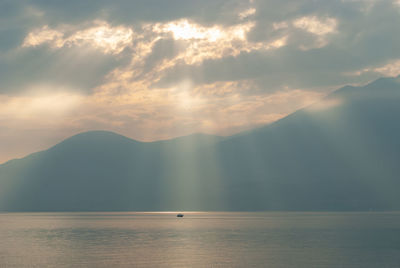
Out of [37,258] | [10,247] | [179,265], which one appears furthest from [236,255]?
[10,247]

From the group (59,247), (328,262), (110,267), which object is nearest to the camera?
(110,267)

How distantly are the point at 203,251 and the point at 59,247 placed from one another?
114 feet

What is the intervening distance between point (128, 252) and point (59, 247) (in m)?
21.7

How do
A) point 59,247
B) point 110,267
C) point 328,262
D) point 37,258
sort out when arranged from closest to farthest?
point 110,267, point 328,262, point 37,258, point 59,247

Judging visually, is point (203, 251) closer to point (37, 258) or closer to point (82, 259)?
point (82, 259)

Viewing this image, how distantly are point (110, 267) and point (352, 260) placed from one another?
42945mm

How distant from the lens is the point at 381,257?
97688mm

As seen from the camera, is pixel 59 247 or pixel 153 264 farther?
pixel 59 247

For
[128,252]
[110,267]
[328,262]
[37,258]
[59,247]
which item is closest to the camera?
[110,267]

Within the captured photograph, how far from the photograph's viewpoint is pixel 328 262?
89250 mm

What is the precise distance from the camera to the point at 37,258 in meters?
96.4

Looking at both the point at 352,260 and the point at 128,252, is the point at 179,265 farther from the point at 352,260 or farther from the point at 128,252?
the point at 352,260

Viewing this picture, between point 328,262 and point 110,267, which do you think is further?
point 328,262

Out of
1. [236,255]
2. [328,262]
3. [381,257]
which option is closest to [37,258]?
[236,255]
